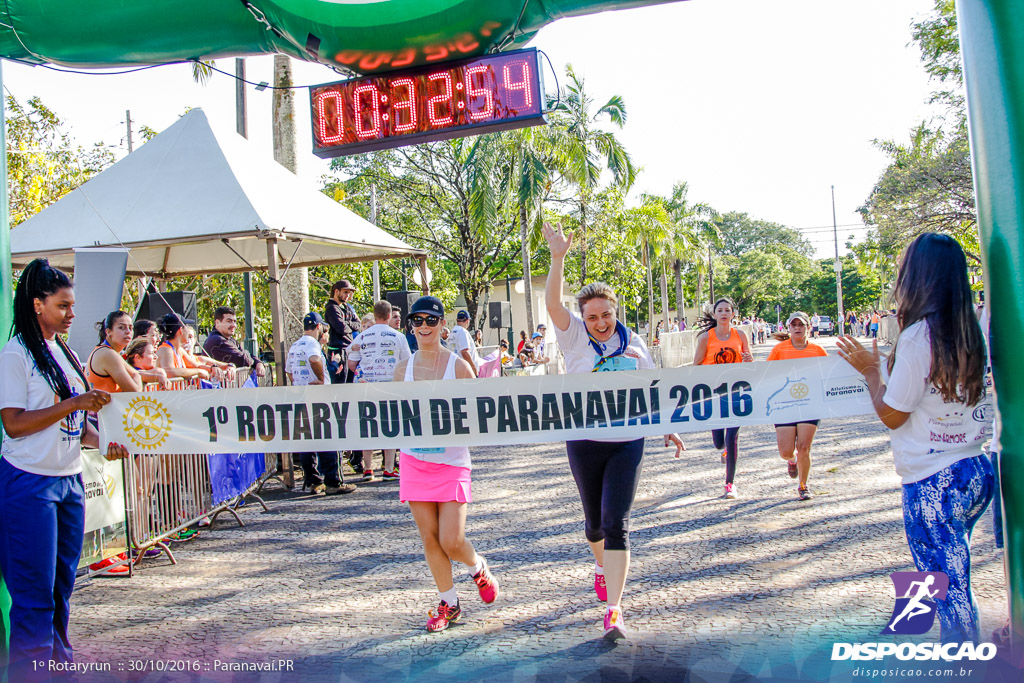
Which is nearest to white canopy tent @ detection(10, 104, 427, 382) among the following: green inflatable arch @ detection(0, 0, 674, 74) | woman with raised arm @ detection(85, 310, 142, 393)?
woman with raised arm @ detection(85, 310, 142, 393)

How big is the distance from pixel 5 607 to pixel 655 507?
16.8 ft

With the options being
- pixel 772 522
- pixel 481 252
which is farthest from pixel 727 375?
pixel 481 252

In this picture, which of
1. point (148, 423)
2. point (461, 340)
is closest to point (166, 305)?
point (461, 340)

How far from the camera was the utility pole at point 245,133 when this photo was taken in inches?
569

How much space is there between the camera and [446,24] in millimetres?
4047

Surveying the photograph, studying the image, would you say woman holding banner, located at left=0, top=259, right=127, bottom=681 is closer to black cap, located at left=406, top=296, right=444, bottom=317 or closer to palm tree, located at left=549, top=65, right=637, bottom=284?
black cap, located at left=406, top=296, right=444, bottom=317

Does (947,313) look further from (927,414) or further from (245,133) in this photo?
(245,133)

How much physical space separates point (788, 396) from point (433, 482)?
202 centimetres

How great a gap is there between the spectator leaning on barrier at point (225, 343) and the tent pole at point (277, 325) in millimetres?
592

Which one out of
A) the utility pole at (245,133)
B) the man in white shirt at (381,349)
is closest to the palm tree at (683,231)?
the utility pole at (245,133)

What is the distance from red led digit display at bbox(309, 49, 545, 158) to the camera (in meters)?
4.20

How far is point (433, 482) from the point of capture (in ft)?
13.9

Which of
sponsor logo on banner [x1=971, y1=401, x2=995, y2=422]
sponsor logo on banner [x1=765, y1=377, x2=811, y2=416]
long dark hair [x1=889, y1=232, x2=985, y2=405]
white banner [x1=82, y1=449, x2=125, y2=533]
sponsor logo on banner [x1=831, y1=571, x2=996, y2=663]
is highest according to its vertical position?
Answer: long dark hair [x1=889, y1=232, x2=985, y2=405]

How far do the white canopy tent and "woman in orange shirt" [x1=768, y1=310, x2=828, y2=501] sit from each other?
5.77m
